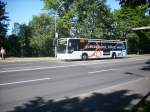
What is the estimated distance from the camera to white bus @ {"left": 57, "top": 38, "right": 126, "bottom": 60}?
30906 millimetres

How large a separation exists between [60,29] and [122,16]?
2083cm

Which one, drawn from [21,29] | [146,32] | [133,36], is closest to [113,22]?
[133,36]

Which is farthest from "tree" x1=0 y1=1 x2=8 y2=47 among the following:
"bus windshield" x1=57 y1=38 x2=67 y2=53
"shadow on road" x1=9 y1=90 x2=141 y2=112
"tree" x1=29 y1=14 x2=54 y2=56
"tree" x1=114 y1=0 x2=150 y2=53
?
"shadow on road" x1=9 y1=90 x2=141 y2=112

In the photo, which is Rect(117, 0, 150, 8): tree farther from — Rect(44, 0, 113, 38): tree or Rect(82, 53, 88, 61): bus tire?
Rect(44, 0, 113, 38): tree

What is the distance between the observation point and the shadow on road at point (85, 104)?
28.1 feet

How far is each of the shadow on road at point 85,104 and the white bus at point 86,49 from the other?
20506 mm

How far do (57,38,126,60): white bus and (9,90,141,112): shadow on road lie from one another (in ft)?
67.3

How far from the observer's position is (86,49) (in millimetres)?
32969

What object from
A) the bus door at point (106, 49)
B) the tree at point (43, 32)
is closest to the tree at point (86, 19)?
the tree at point (43, 32)

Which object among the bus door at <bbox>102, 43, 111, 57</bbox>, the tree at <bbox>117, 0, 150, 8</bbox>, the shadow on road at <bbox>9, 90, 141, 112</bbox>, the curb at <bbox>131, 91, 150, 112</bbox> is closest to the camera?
the curb at <bbox>131, 91, 150, 112</bbox>

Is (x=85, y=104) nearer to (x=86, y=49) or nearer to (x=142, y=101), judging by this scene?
(x=142, y=101)

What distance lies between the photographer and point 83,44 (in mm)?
32531

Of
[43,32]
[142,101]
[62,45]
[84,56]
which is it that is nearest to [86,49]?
[84,56]

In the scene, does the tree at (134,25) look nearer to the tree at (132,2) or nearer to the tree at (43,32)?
the tree at (43,32)
